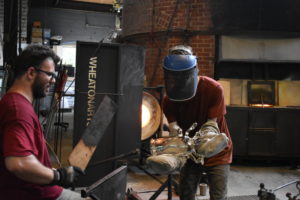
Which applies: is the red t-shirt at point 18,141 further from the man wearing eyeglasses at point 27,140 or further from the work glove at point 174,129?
the work glove at point 174,129

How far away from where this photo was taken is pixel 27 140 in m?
1.95

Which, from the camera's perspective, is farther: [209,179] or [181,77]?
[209,179]

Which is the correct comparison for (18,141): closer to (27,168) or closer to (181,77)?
A: (27,168)

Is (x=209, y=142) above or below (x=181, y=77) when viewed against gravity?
below

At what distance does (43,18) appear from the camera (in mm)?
15945

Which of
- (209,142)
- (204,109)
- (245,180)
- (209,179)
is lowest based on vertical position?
(245,180)

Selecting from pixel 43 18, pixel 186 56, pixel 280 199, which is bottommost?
pixel 280 199

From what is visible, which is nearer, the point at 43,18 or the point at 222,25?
the point at 222,25

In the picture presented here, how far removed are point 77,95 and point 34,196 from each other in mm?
2588

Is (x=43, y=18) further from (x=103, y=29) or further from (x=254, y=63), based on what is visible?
(x=254, y=63)

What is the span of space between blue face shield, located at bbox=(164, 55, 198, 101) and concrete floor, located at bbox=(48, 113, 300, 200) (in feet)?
8.52

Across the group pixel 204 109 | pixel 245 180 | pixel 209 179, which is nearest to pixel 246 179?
pixel 245 180

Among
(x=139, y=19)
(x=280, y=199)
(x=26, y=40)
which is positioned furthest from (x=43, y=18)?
(x=280, y=199)

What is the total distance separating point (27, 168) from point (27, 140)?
0.16 m
